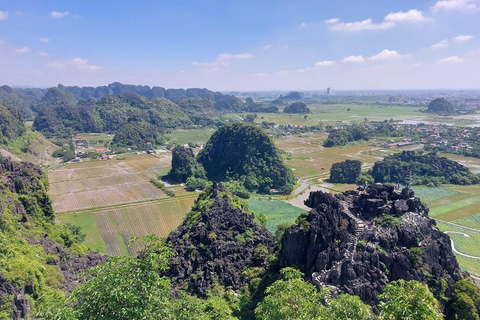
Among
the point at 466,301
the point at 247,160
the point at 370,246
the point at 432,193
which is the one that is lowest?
the point at 432,193

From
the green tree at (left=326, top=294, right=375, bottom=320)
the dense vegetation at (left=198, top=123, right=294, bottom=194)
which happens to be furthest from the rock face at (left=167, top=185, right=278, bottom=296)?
the dense vegetation at (left=198, top=123, right=294, bottom=194)

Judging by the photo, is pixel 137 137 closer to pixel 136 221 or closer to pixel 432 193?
pixel 136 221

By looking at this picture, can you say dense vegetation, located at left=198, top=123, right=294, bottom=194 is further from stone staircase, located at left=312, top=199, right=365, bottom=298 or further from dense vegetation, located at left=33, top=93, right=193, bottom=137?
dense vegetation, located at left=33, top=93, right=193, bottom=137

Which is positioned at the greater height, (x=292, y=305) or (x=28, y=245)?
(x=292, y=305)

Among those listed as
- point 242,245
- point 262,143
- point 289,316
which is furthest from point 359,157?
point 289,316

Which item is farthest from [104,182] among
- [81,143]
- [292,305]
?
[292,305]

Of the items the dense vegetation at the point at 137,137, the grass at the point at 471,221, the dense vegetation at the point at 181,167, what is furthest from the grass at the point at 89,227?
the dense vegetation at the point at 137,137
